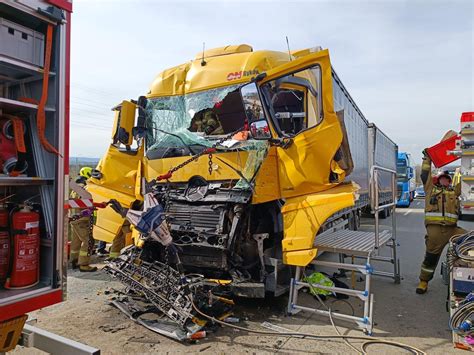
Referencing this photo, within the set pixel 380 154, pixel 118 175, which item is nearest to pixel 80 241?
pixel 118 175

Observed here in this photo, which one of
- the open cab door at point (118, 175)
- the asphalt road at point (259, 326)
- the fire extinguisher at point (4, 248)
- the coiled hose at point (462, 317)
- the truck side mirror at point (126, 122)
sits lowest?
the asphalt road at point (259, 326)

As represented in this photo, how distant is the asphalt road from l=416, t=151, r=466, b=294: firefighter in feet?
1.50

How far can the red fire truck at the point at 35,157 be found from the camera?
7.93ft

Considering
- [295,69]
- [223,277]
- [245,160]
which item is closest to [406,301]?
[223,277]

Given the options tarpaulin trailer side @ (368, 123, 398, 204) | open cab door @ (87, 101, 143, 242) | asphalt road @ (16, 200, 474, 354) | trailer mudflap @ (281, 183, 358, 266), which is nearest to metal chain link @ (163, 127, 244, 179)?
open cab door @ (87, 101, 143, 242)

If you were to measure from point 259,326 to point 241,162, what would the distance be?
1.87 meters

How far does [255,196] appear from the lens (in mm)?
4246

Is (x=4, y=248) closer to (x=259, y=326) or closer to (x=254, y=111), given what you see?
(x=259, y=326)

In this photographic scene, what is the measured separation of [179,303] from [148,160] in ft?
6.90

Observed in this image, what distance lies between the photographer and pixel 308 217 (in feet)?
13.2

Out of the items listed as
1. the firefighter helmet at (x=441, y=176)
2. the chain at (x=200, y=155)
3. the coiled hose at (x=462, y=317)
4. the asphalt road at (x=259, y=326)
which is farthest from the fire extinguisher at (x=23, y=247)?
the firefighter helmet at (x=441, y=176)

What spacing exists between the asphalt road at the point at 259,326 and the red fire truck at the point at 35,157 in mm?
1217

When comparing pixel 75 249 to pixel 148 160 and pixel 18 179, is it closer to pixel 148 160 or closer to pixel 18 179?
pixel 148 160

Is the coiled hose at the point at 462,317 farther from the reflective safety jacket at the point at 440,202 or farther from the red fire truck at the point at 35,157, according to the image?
the red fire truck at the point at 35,157
